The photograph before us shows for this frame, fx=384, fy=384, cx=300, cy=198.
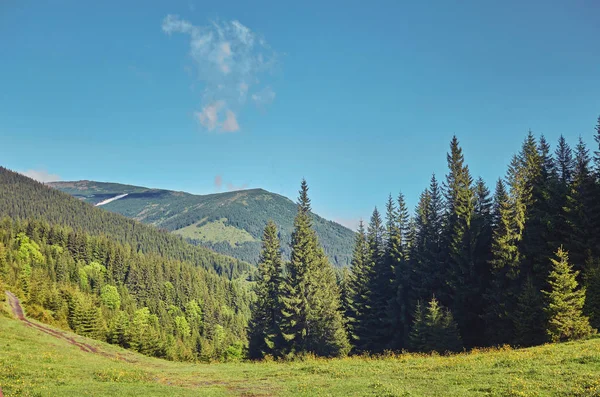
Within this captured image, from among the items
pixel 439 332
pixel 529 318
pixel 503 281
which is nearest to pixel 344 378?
pixel 439 332

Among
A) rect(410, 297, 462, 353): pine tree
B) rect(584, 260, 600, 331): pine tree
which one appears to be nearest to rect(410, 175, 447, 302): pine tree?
rect(410, 297, 462, 353): pine tree

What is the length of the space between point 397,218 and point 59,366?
169 ft

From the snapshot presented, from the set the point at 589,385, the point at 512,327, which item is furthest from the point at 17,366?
the point at 512,327

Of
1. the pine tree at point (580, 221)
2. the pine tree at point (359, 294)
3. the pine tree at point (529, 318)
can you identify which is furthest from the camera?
the pine tree at point (359, 294)

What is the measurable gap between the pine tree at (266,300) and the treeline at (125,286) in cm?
2584

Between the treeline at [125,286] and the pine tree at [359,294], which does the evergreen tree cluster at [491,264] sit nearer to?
the pine tree at [359,294]

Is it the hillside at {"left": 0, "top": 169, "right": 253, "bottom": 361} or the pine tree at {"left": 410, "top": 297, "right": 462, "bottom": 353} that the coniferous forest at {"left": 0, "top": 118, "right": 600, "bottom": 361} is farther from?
the hillside at {"left": 0, "top": 169, "right": 253, "bottom": 361}

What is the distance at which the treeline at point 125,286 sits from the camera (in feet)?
322

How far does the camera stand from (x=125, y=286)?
16012 centimetres

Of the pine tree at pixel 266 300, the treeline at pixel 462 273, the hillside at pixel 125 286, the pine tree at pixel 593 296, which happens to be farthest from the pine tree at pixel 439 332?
the hillside at pixel 125 286

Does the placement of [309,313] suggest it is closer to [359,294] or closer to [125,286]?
[359,294]

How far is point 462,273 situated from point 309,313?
2195 centimetres

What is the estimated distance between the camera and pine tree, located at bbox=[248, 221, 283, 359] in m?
61.1

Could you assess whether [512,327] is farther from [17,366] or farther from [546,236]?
[17,366]
